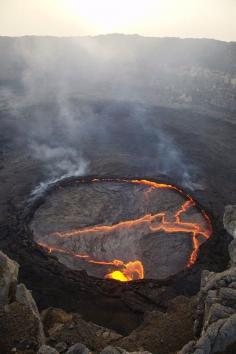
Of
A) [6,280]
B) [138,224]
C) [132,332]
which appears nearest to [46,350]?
[6,280]

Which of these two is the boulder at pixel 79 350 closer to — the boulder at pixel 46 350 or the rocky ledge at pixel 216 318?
the boulder at pixel 46 350

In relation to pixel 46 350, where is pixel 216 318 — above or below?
above

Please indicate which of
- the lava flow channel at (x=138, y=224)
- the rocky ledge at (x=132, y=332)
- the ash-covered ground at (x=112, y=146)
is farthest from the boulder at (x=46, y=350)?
the lava flow channel at (x=138, y=224)

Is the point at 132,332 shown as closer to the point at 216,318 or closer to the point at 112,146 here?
the point at 216,318

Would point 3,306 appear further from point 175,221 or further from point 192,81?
point 192,81

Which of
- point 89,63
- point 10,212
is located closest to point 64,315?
point 10,212

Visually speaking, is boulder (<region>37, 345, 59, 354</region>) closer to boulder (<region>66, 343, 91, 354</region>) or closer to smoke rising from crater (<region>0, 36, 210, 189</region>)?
boulder (<region>66, 343, 91, 354</region>)
